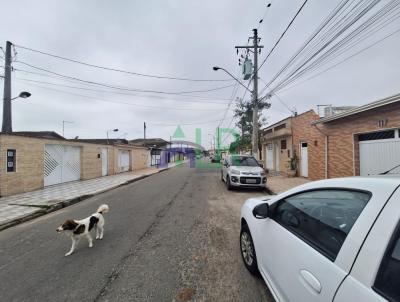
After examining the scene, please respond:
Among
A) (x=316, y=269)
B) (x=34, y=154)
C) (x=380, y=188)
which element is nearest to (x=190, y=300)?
(x=316, y=269)

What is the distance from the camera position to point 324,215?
1826 millimetres

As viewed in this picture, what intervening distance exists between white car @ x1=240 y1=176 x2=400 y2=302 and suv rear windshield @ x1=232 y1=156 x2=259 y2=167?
827 centimetres

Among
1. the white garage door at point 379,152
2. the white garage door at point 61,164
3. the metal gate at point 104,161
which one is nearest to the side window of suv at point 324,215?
the white garage door at point 379,152

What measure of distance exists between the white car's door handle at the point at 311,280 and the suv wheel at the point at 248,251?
50.5 inches

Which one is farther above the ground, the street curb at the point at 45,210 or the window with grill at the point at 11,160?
the window with grill at the point at 11,160

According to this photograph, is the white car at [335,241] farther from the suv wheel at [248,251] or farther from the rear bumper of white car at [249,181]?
the rear bumper of white car at [249,181]

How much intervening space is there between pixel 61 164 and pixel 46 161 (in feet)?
4.22

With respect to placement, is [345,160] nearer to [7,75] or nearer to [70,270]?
[70,270]

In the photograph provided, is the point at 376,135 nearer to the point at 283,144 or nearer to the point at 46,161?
the point at 283,144

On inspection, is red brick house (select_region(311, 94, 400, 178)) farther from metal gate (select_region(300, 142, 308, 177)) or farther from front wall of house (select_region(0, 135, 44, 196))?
front wall of house (select_region(0, 135, 44, 196))

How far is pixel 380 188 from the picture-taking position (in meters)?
1.38

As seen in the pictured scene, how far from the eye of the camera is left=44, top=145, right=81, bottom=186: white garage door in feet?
37.6

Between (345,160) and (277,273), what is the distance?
888 centimetres

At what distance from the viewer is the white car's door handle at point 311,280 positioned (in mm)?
1425
